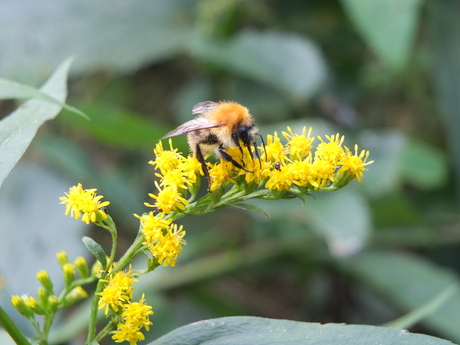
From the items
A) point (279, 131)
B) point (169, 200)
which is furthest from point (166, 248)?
point (279, 131)

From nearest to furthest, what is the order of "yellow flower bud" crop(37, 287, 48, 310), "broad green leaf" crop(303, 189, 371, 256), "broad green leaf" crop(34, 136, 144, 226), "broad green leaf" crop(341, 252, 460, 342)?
1. "yellow flower bud" crop(37, 287, 48, 310)
2. "broad green leaf" crop(303, 189, 371, 256)
3. "broad green leaf" crop(341, 252, 460, 342)
4. "broad green leaf" crop(34, 136, 144, 226)

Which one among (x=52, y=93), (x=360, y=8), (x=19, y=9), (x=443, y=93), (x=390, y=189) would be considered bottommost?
(x=390, y=189)

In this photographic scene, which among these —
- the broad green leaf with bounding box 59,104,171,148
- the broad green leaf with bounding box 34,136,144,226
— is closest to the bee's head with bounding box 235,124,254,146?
the broad green leaf with bounding box 59,104,171,148

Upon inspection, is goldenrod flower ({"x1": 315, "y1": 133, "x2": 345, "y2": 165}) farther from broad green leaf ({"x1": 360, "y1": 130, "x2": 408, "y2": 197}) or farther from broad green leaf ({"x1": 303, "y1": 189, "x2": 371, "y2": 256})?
broad green leaf ({"x1": 360, "y1": 130, "x2": 408, "y2": 197})

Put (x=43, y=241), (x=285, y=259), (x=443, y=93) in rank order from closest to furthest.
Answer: (x=43, y=241) → (x=285, y=259) → (x=443, y=93)

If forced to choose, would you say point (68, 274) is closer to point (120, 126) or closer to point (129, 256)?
point (129, 256)

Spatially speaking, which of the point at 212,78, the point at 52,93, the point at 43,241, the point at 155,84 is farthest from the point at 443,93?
the point at 52,93

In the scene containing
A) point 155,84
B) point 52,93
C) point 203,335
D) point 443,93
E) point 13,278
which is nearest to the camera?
point 203,335

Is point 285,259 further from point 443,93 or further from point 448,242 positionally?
point 443,93
